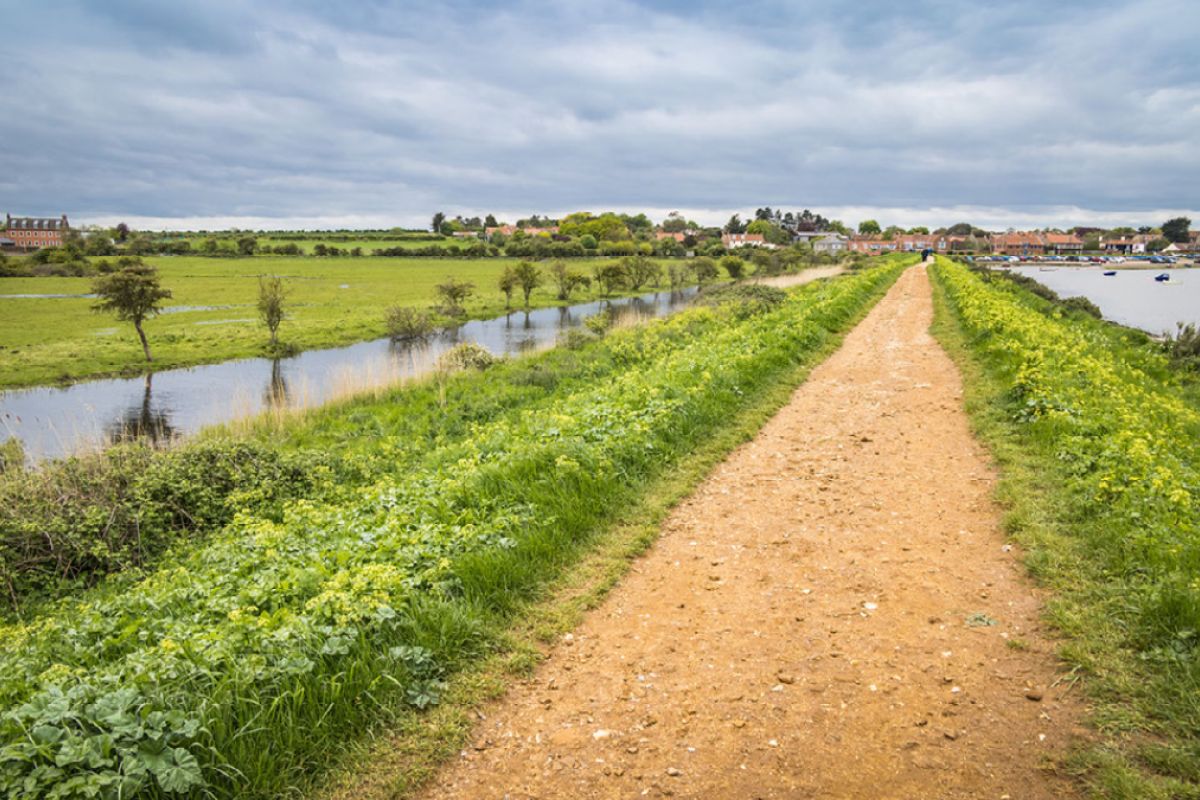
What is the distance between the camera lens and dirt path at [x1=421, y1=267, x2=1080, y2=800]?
336 centimetres

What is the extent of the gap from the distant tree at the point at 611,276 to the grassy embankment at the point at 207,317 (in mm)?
1881

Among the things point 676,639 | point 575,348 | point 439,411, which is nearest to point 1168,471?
point 676,639

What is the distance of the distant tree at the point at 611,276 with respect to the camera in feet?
199

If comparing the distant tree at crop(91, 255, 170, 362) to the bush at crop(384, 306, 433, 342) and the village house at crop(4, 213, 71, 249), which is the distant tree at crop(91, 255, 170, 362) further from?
the village house at crop(4, 213, 71, 249)

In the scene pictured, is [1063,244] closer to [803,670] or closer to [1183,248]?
[1183,248]

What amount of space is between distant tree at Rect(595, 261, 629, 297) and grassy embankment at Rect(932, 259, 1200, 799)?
51.7 metres

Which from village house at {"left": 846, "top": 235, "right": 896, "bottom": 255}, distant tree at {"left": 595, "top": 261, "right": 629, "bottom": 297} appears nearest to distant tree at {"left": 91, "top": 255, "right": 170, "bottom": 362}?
distant tree at {"left": 595, "top": 261, "right": 629, "bottom": 297}

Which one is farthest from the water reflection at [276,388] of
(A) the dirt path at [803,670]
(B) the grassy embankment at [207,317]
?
(A) the dirt path at [803,670]

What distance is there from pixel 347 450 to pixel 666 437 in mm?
8034

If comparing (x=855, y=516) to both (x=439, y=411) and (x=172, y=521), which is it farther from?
(x=439, y=411)

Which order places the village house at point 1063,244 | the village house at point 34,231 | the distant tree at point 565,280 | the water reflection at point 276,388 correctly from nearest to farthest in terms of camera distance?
the water reflection at point 276,388, the distant tree at point 565,280, the village house at point 34,231, the village house at point 1063,244

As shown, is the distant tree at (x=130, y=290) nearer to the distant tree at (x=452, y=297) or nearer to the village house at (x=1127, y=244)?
the distant tree at (x=452, y=297)

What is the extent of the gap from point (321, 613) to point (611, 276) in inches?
2303

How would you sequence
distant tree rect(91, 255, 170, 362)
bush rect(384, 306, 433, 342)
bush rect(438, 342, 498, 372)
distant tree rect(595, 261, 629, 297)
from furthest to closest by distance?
1. distant tree rect(595, 261, 629, 297)
2. bush rect(384, 306, 433, 342)
3. distant tree rect(91, 255, 170, 362)
4. bush rect(438, 342, 498, 372)
